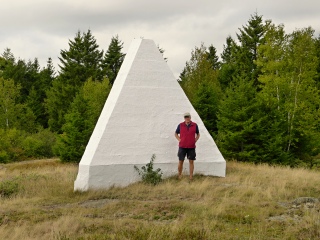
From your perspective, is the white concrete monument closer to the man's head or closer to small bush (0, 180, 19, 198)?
the man's head

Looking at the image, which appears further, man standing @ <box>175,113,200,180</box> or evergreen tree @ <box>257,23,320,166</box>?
evergreen tree @ <box>257,23,320,166</box>

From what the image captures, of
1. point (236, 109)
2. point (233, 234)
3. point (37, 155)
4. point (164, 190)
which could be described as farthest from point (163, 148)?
point (37, 155)

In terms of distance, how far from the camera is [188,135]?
12.2m

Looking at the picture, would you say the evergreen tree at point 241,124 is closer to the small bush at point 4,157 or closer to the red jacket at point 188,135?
the red jacket at point 188,135

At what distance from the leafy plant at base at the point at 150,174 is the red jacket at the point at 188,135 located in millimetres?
1007

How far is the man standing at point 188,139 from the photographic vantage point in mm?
12133

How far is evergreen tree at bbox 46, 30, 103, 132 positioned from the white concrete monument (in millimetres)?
33331

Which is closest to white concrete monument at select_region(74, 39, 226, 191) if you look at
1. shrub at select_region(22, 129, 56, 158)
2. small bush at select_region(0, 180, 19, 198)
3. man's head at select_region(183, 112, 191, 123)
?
man's head at select_region(183, 112, 191, 123)

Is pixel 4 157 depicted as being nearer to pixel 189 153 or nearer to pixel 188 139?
pixel 189 153

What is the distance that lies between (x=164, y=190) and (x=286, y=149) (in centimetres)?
1631

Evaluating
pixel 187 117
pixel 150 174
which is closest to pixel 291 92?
pixel 187 117

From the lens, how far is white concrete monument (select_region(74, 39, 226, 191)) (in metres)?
11.8

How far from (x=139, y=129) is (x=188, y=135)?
4.74ft

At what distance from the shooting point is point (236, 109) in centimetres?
2258
